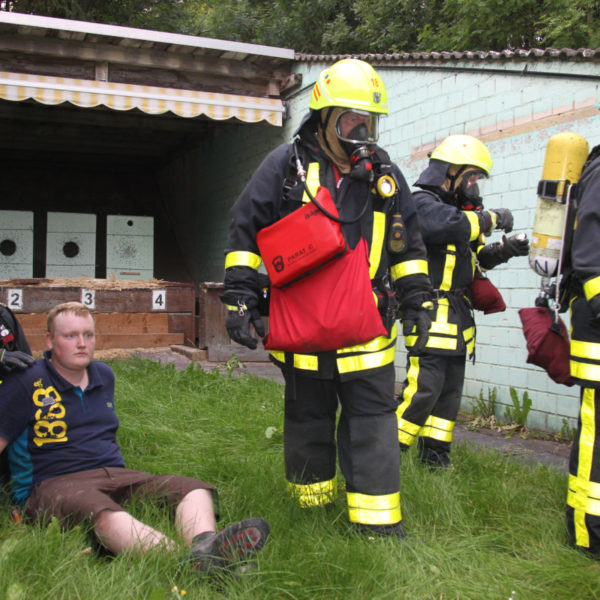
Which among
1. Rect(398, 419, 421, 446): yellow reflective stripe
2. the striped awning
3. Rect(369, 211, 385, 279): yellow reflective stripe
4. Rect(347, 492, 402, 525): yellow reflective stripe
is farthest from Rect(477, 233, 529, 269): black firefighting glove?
the striped awning

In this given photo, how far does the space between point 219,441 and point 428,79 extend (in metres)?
4.47

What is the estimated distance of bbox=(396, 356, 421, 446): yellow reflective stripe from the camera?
4039 mm

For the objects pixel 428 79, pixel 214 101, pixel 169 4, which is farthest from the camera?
pixel 169 4

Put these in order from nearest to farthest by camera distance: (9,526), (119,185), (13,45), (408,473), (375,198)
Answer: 1. (9,526)
2. (375,198)
3. (408,473)
4. (13,45)
5. (119,185)

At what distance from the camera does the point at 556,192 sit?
9.96 ft

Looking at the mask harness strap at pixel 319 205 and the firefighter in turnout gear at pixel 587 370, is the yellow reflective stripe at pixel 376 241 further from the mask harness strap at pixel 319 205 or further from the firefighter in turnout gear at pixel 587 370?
the firefighter in turnout gear at pixel 587 370

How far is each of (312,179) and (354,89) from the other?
0.41m

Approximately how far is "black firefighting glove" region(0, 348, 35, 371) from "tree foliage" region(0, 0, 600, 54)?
1002 centimetres

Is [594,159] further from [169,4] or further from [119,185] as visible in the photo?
[169,4]

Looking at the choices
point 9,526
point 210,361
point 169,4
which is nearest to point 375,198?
point 9,526

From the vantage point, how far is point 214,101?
962 centimetres

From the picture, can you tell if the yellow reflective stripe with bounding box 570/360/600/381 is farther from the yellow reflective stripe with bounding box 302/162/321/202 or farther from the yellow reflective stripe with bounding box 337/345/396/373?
the yellow reflective stripe with bounding box 302/162/321/202

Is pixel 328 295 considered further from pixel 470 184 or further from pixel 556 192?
pixel 470 184

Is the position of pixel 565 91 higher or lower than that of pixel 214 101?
lower
